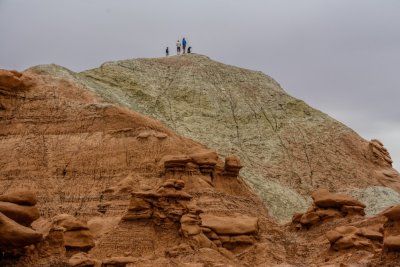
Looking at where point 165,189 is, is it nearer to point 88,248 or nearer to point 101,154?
point 88,248

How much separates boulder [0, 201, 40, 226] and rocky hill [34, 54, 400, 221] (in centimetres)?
3272

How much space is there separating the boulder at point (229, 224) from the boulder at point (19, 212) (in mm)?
15787

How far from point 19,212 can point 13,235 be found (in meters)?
3.04

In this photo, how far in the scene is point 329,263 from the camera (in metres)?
44.6

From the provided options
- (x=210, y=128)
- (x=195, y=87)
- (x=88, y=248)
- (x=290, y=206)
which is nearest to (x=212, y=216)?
(x=88, y=248)

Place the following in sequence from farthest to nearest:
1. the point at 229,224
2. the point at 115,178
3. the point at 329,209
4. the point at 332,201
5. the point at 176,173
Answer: the point at 329,209
the point at 332,201
the point at 115,178
the point at 176,173
the point at 229,224

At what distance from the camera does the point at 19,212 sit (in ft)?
108

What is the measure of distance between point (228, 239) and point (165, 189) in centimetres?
520

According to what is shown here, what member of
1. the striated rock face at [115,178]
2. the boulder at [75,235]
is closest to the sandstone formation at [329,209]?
the striated rock face at [115,178]

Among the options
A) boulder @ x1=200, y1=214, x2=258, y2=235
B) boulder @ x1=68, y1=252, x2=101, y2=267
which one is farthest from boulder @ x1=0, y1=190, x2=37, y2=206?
boulder @ x1=200, y1=214, x2=258, y2=235

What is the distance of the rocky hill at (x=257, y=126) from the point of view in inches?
2773

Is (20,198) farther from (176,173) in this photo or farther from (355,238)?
(355,238)

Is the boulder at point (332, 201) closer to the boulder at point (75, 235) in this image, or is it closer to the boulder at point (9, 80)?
the boulder at point (75, 235)

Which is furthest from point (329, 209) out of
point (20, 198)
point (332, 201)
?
point (20, 198)
